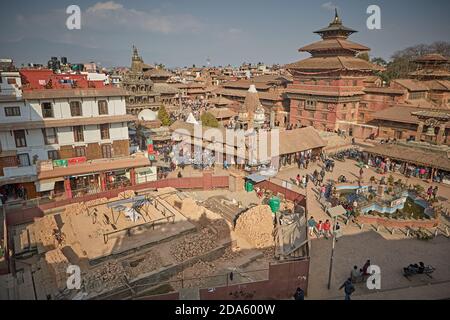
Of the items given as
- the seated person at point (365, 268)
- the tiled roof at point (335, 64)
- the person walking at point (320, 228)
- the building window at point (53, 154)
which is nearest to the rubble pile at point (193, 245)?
the person walking at point (320, 228)

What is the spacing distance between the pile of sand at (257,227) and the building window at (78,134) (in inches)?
662

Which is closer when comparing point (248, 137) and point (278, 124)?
point (248, 137)

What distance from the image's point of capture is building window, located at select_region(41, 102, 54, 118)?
26.1 metres

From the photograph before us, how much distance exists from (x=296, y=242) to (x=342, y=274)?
11.6 feet

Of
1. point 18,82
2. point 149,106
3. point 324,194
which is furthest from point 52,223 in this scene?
point 149,106

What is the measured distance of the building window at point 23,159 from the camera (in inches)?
1017

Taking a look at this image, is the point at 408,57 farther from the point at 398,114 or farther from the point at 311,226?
the point at 311,226

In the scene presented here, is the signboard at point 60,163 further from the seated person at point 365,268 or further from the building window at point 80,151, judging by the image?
the seated person at point 365,268

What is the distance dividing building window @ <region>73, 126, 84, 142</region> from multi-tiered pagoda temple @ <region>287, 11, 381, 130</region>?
36805mm

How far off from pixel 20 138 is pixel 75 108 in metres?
4.94

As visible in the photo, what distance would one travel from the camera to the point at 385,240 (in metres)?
20.5

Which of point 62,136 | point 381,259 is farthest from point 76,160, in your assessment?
point 381,259

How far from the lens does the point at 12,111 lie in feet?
82.3
